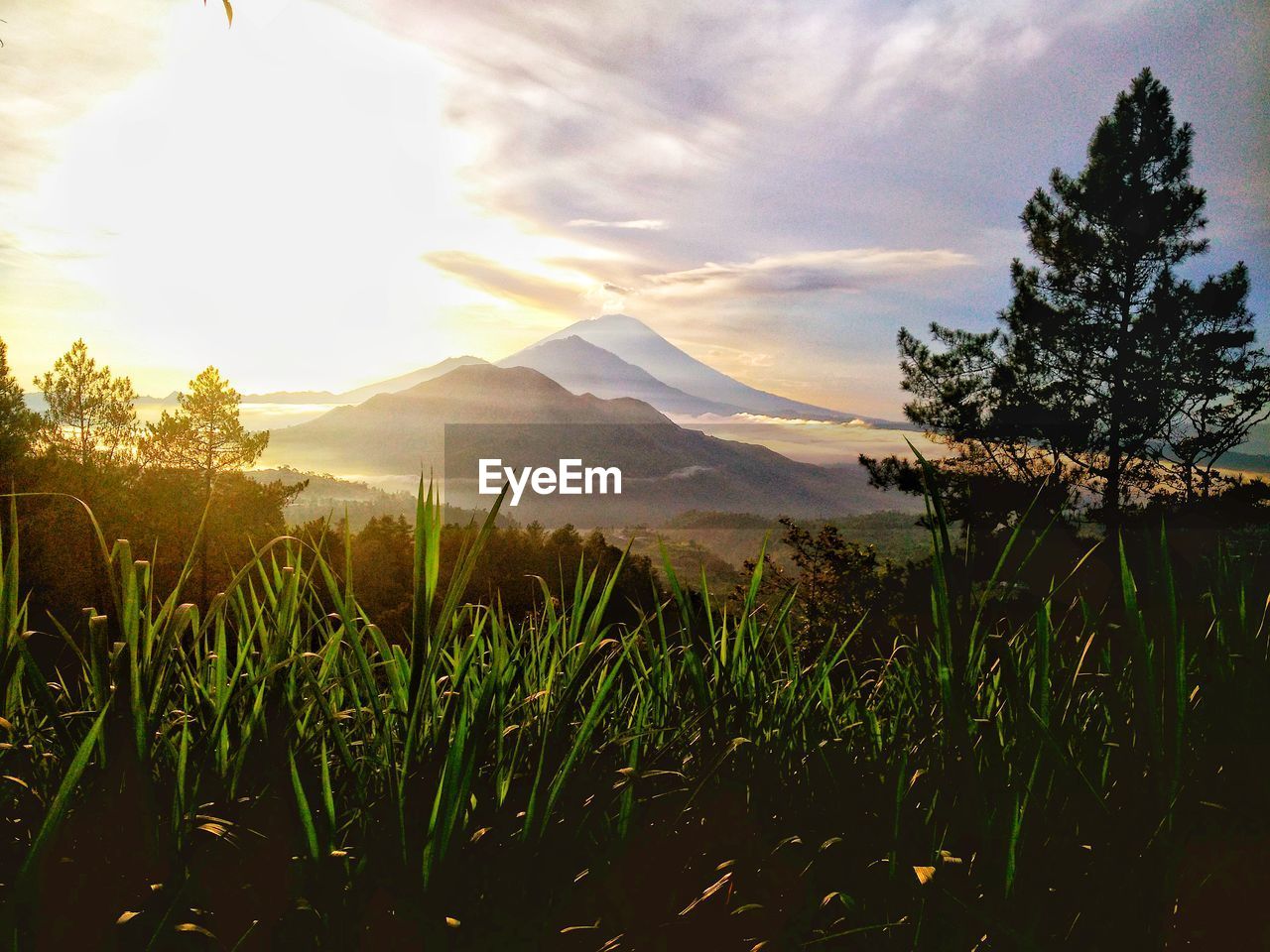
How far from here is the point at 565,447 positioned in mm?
58781

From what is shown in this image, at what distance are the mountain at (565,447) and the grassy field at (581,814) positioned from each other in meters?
30.5

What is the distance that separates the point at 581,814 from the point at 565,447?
57.6m

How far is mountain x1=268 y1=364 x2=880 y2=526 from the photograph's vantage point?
40.6 meters

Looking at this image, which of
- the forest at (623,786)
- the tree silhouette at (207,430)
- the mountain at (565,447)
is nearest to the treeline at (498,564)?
the forest at (623,786)

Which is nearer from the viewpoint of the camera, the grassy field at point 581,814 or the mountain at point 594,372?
the grassy field at point 581,814

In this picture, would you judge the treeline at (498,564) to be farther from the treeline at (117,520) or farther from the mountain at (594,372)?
the mountain at (594,372)

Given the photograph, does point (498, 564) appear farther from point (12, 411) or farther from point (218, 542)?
point (12, 411)

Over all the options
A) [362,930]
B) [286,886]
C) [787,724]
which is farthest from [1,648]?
[787,724]

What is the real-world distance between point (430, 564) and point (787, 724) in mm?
883

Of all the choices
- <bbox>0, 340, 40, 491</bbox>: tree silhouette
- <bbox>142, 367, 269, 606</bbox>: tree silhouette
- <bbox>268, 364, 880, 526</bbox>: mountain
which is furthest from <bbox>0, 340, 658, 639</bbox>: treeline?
<bbox>268, 364, 880, 526</bbox>: mountain

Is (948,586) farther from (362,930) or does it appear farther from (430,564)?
(362,930)

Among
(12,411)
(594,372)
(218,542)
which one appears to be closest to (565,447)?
(594,372)

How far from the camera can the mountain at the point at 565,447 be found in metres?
40.6

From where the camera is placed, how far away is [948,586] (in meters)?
1.24
